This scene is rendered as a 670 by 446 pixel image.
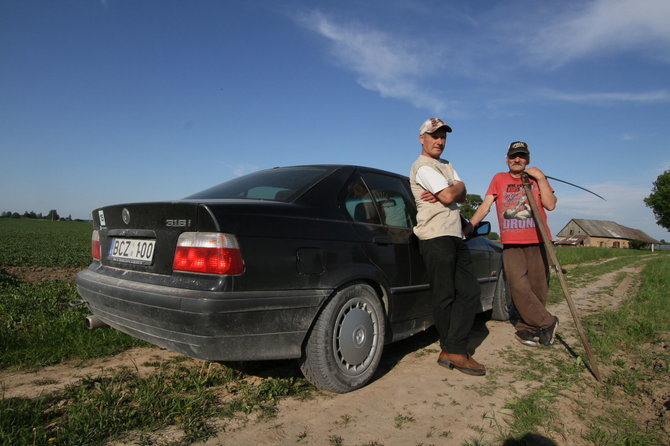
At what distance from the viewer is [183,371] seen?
9.34 ft

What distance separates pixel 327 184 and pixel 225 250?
3.41 ft

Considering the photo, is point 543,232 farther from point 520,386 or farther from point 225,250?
point 225,250

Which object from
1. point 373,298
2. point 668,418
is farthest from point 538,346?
point 373,298

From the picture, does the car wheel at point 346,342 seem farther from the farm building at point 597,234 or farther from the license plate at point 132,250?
the farm building at point 597,234

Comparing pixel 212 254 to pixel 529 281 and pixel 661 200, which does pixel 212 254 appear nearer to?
pixel 529 281

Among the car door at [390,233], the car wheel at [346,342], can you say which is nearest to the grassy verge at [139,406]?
the car wheel at [346,342]

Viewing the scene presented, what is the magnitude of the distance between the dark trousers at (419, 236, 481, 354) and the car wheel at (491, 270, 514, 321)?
190 centimetres

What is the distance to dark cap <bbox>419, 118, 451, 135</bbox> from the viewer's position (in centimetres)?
321

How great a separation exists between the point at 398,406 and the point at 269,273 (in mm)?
1161

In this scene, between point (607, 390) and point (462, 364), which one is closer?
point (607, 390)

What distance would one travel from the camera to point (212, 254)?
2.07 metres

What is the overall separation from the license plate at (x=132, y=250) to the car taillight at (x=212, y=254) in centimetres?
35

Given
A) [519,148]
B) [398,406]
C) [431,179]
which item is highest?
[519,148]

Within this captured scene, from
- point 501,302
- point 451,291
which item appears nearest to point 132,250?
point 451,291
